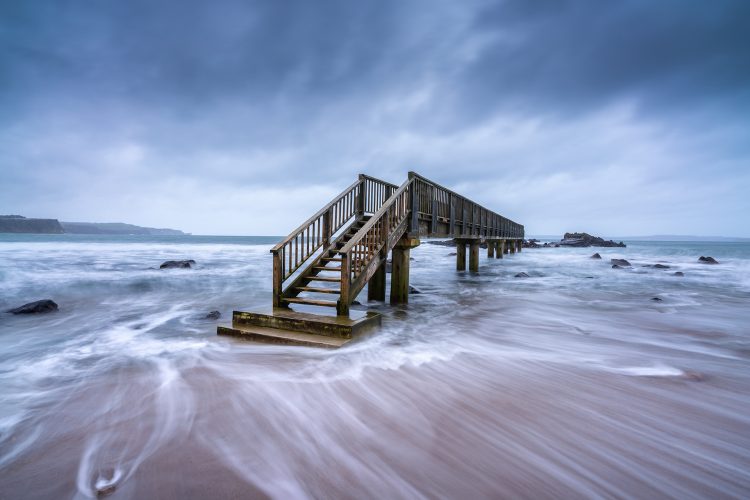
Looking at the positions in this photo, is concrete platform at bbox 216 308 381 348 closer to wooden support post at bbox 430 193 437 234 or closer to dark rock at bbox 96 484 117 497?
dark rock at bbox 96 484 117 497

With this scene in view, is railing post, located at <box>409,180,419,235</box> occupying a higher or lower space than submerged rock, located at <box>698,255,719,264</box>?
higher

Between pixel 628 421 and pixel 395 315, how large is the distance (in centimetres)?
563

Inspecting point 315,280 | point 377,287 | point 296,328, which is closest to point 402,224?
point 377,287

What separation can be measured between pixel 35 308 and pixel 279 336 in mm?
7100

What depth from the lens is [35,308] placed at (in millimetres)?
8625

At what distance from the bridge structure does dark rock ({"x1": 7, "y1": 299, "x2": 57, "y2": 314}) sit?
5592mm

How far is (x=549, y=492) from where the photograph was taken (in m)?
2.50

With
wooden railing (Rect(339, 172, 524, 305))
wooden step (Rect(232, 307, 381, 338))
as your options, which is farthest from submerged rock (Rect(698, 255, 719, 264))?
wooden step (Rect(232, 307, 381, 338))

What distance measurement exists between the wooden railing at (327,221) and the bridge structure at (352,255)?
0.06 feet

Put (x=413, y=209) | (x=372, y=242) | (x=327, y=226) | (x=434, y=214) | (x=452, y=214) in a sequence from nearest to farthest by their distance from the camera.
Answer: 1. (x=372, y=242)
2. (x=327, y=226)
3. (x=413, y=209)
4. (x=434, y=214)
5. (x=452, y=214)

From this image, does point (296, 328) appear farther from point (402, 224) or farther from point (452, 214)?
point (452, 214)

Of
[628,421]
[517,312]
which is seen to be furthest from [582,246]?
[628,421]

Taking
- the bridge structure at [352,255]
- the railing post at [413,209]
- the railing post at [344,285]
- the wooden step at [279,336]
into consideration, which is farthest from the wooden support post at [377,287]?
the wooden step at [279,336]

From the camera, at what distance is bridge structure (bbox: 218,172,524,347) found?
621cm
